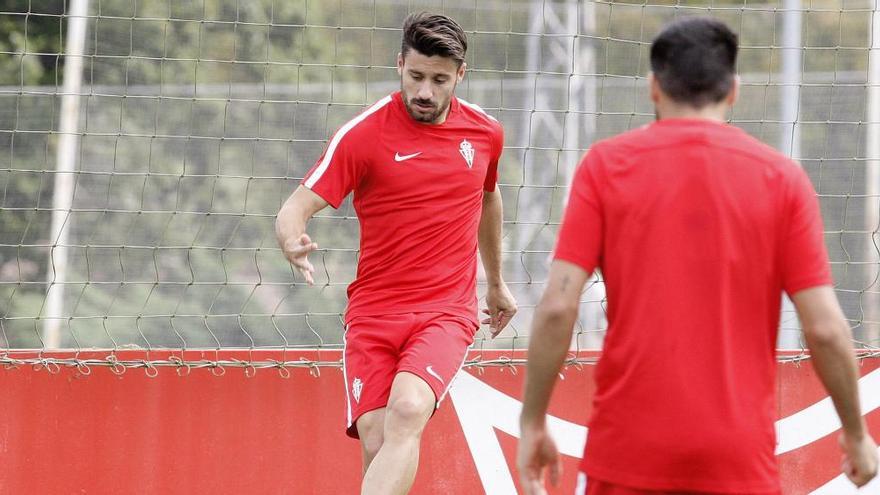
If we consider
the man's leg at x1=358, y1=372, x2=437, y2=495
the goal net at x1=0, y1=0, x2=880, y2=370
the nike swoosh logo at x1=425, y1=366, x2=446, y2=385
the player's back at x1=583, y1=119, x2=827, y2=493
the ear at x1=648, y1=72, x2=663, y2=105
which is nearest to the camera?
the player's back at x1=583, y1=119, x2=827, y2=493

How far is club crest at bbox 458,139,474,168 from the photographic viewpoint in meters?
5.04

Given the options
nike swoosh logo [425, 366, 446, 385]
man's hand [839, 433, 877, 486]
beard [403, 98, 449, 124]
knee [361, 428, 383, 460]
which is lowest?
knee [361, 428, 383, 460]

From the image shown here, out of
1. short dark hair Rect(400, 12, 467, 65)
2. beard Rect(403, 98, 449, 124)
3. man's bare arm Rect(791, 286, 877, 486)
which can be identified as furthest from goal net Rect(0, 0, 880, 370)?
man's bare arm Rect(791, 286, 877, 486)

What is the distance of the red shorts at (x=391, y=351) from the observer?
15.6 ft

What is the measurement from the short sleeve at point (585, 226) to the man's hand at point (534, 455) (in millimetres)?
456

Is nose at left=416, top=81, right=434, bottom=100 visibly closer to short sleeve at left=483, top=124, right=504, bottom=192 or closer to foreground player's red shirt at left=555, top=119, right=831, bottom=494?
short sleeve at left=483, top=124, right=504, bottom=192

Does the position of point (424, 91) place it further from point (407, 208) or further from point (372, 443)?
point (372, 443)

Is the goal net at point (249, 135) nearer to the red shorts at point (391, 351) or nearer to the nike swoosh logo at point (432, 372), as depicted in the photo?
Result: the red shorts at point (391, 351)

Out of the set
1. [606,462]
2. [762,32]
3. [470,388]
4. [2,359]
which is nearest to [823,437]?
[470,388]

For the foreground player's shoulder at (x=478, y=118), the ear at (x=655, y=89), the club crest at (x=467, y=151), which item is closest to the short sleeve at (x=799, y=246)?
the ear at (x=655, y=89)

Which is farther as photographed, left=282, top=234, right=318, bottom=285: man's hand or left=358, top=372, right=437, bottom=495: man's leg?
left=358, top=372, right=437, bottom=495: man's leg

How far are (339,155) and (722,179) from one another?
229 cm

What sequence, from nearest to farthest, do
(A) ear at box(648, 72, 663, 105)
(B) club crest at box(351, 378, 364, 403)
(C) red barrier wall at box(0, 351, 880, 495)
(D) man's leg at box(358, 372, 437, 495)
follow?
(A) ear at box(648, 72, 663, 105)
(D) man's leg at box(358, 372, 437, 495)
(B) club crest at box(351, 378, 364, 403)
(C) red barrier wall at box(0, 351, 880, 495)

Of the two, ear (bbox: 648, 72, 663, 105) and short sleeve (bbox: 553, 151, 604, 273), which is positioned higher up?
ear (bbox: 648, 72, 663, 105)
